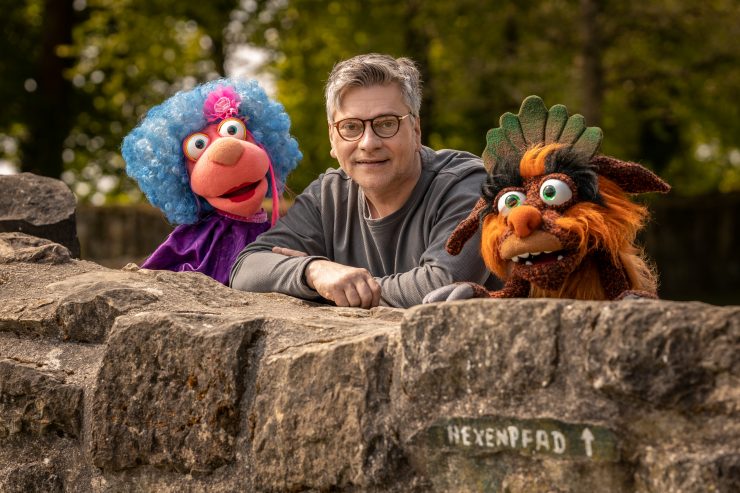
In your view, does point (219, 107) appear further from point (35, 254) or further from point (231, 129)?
point (35, 254)

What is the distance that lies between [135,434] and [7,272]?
0.92 metres

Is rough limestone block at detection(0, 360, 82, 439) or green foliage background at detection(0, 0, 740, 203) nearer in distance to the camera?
rough limestone block at detection(0, 360, 82, 439)

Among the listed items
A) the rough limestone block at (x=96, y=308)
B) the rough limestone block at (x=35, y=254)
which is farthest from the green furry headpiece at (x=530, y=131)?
the rough limestone block at (x=35, y=254)

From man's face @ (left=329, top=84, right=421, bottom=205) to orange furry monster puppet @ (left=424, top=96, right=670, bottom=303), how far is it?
0.56 meters

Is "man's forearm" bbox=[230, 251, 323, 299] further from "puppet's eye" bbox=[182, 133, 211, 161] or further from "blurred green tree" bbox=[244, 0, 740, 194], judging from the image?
"blurred green tree" bbox=[244, 0, 740, 194]

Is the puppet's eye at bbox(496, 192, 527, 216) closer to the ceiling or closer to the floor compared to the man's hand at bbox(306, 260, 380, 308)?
closer to the ceiling

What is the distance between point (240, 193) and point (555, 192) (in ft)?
4.70

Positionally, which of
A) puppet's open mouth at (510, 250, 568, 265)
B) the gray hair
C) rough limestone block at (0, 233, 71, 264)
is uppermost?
the gray hair

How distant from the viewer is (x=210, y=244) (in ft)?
13.2

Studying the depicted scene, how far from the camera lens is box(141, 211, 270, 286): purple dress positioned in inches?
156

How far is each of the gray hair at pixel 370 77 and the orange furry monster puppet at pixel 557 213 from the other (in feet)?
2.07

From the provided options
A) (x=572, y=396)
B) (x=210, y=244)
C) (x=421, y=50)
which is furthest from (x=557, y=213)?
(x=421, y=50)

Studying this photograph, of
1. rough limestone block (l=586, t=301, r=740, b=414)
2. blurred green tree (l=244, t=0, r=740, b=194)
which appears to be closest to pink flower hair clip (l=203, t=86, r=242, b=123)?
rough limestone block (l=586, t=301, r=740, b=414)

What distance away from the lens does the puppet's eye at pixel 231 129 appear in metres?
3.90
